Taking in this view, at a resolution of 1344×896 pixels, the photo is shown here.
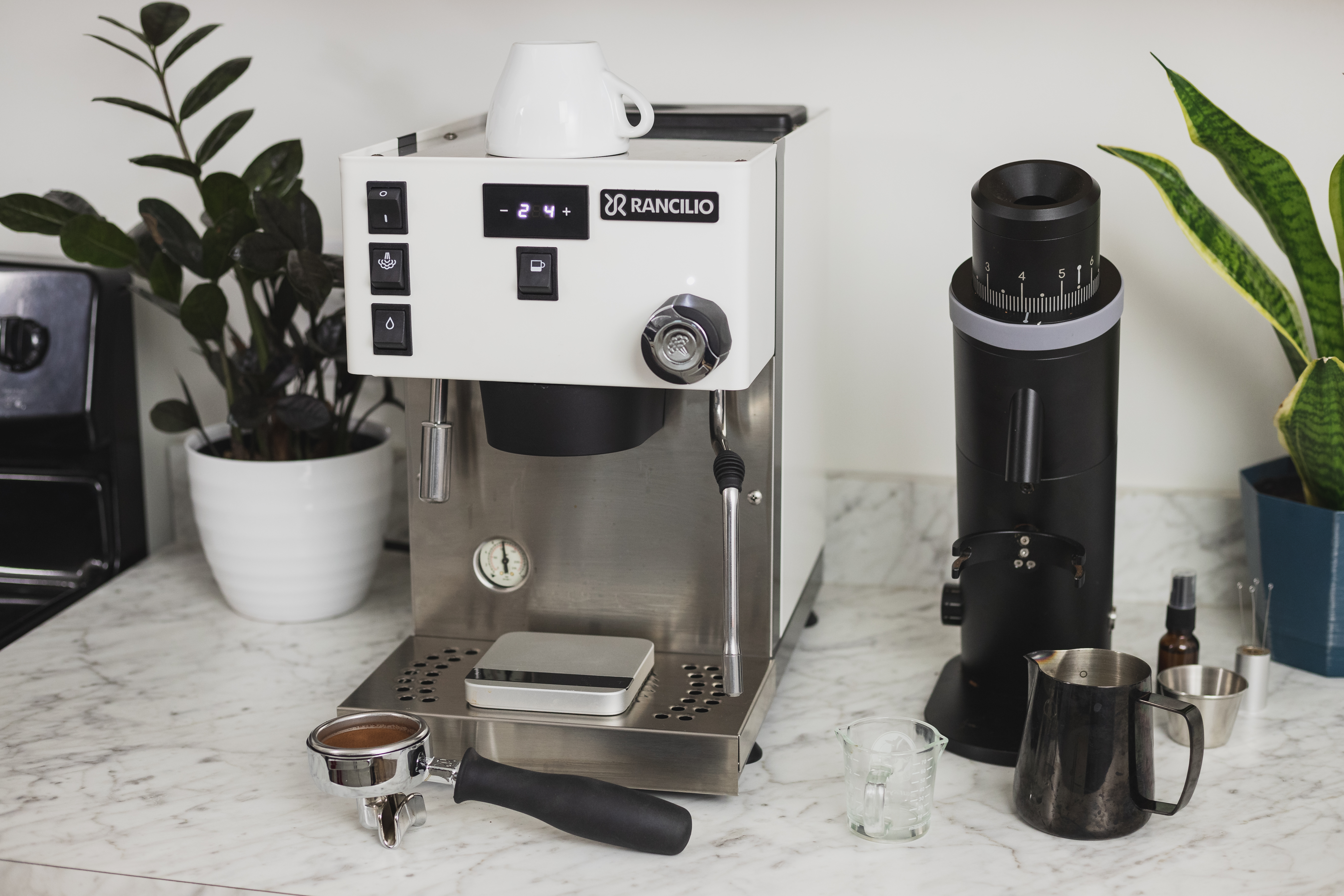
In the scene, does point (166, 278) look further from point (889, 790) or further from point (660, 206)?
point (889, 790)

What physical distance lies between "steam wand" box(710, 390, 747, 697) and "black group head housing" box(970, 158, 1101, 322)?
200mm

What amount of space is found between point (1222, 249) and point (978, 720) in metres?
0.42

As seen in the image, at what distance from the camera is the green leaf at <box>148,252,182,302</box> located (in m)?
1.08

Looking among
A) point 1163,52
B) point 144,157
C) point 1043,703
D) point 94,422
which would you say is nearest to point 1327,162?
point 1163,52

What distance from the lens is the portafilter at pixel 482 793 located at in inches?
31.0

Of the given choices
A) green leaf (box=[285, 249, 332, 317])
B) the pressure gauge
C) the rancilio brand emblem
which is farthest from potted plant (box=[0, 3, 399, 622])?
the rancilio brand emblem

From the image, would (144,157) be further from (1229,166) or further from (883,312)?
(1229,166)

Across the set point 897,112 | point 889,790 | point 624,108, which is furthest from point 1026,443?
point 897,112

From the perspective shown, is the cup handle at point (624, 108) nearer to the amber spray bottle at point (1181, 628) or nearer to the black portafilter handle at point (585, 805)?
the black portafilter handle at point (585, 805)

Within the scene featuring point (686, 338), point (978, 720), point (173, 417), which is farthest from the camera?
point (173, 417)

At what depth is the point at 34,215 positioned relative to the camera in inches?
41.3

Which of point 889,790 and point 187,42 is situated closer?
point 889,790

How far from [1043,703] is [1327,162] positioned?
2.09ft

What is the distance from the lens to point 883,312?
1246 mm
